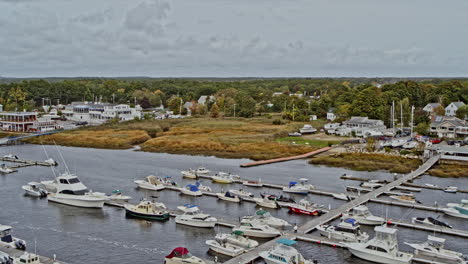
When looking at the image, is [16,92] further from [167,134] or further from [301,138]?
[301,138]

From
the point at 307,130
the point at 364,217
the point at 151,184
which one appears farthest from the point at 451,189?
the point at 307,130

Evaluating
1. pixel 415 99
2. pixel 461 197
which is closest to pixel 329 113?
pixel 415 99

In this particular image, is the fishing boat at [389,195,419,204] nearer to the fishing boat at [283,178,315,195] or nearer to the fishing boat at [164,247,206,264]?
the fishing boat at [283,178,315,195]

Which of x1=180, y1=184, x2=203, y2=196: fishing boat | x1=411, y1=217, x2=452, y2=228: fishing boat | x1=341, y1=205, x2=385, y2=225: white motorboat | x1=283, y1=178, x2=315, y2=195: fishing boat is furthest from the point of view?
x1=283, y1=178, x2=315, y2=195: fishing boat

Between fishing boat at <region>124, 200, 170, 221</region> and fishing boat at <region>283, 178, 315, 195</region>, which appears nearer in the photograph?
fishing boat at <region>124, 200, 170, 221</region>

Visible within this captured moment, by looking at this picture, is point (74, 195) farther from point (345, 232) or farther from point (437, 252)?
point (437, 252)

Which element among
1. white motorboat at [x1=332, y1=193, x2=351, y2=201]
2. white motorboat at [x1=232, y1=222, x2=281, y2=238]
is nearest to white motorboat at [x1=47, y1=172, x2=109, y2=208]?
white motorboat at [x1=232, y1=222, x2=281, y2=238]

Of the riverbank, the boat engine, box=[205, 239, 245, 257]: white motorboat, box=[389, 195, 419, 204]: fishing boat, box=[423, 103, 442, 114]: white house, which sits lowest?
the boat engine
